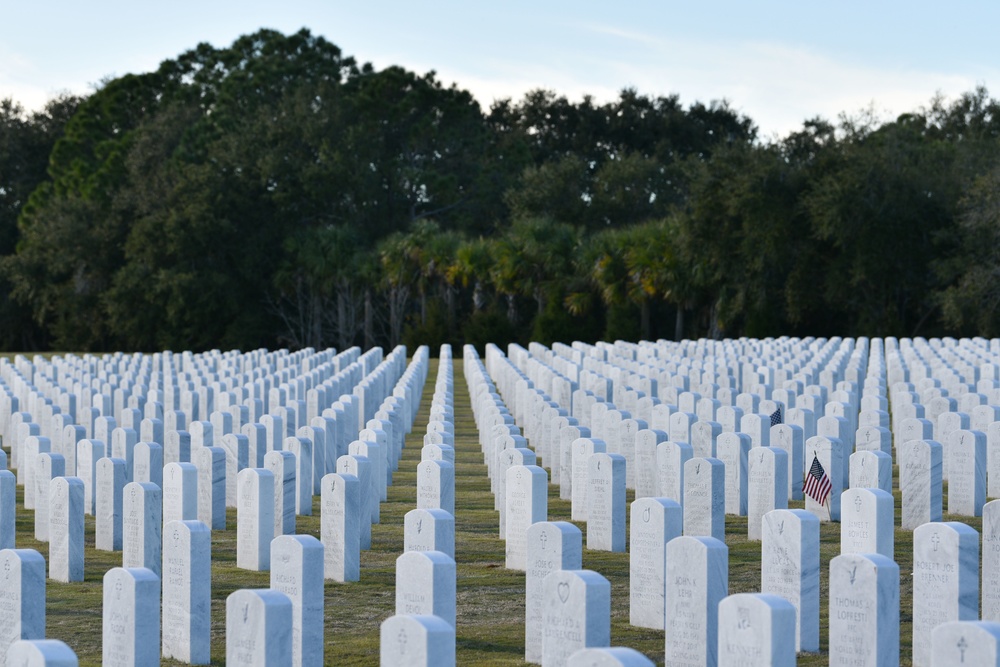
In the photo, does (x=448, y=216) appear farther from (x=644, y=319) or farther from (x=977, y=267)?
(x=977, y=267)

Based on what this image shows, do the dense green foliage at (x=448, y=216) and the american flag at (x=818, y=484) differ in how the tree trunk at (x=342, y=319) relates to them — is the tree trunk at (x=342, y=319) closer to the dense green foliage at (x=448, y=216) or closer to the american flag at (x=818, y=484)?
the dense green foliage at (x=448, y=216)

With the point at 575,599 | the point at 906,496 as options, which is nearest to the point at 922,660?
the point at 575,599

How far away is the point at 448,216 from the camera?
173 ft

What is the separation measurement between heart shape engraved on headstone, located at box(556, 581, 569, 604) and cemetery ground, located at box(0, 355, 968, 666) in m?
1.20

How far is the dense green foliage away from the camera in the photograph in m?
39.7

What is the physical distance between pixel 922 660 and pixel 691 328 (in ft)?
122

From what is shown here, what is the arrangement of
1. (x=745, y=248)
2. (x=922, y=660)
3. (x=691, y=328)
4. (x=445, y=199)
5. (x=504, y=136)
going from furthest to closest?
(x=504, y=136) < (x=445, y=199) < (x=691, y=328) < (x=745, y=248) < (x=922, y=660)

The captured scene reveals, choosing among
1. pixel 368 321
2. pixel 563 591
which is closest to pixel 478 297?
pixel 368 321

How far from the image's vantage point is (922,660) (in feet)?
20.4

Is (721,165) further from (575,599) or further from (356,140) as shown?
(575,599)

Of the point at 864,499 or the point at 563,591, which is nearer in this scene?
the point at 563,591

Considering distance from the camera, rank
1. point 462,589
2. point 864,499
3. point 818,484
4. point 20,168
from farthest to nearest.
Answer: point 20,168
point 818,484
point 462,589
point 864,499

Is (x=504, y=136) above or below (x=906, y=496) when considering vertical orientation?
above

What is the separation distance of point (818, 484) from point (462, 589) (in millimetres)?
3335
